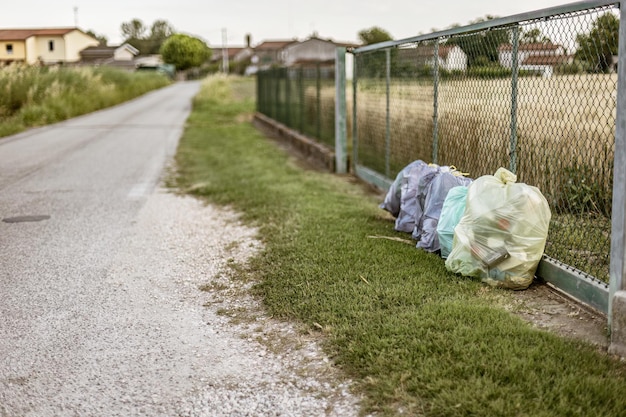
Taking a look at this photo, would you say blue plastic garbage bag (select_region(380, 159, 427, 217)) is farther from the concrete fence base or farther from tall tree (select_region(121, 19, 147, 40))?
tall tree (select_region(121, 19, 147, 40))

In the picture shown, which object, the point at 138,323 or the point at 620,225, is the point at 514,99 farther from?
the point at 138,323

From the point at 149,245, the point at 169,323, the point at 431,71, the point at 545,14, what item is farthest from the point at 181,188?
the point at 545,14

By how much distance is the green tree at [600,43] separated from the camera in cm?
412

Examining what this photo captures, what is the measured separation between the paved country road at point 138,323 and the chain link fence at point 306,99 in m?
3.88

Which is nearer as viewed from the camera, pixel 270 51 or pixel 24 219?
pixel 24 219

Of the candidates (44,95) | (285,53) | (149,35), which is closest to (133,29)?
(149,35)

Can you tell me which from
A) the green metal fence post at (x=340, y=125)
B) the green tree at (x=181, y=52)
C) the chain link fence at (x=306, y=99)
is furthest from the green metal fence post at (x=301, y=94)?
the green tree at (x=181, y=52)

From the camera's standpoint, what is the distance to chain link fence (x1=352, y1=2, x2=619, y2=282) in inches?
177

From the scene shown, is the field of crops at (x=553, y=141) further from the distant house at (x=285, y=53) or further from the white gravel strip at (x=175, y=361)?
the distant house at (x=285, y=53)

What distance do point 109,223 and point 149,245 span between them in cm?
112

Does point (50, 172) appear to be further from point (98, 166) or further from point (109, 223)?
point (109, 223)

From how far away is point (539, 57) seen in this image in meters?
4.87

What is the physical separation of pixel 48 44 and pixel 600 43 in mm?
75293

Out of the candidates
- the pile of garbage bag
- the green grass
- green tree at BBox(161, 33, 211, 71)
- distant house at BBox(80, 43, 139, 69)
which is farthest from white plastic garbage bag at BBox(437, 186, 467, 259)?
green tree at BBox(161, 33, 211, 71)
